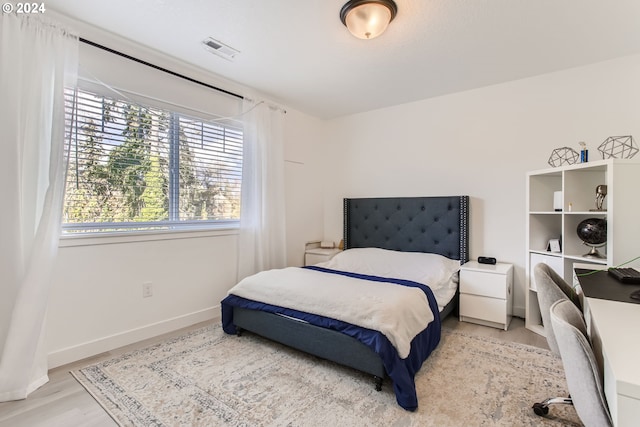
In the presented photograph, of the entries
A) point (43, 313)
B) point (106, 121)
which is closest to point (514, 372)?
point (43, 313)

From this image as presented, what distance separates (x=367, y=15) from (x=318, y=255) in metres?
2.77

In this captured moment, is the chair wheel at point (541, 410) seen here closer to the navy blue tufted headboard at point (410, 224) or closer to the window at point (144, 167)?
the navy blue tufted headboard at point (410, 224)

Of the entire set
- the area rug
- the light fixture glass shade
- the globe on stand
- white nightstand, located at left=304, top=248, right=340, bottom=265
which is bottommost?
the area rug

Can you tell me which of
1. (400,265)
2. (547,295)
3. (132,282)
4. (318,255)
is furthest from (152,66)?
(547,295)

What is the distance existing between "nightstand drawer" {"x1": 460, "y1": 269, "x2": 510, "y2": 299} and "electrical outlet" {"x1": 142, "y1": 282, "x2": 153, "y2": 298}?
2.91m

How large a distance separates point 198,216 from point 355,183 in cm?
214

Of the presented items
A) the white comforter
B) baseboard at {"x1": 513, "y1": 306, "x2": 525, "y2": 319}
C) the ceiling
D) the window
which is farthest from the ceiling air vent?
baseboard at {"x1": 513, "y1": 306, "x2": 525, "y2": 319}

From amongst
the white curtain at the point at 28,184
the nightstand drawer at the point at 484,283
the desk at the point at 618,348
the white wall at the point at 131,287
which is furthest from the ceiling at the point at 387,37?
the nightstand drawer at the point at 484,283

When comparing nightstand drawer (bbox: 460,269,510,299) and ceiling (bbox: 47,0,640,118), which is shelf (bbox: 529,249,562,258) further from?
ceiling (bbox: 47,0,640,118)

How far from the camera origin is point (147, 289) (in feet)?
8.63

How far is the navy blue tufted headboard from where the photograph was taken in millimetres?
3279

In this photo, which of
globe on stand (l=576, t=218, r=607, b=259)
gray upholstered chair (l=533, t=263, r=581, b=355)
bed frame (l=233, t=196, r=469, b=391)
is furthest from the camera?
globe on stand (l=576, t=218, r=607, b=259)

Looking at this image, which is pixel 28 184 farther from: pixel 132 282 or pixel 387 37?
pixel 387 37

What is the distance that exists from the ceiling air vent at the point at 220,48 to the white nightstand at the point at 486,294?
2.94 m
